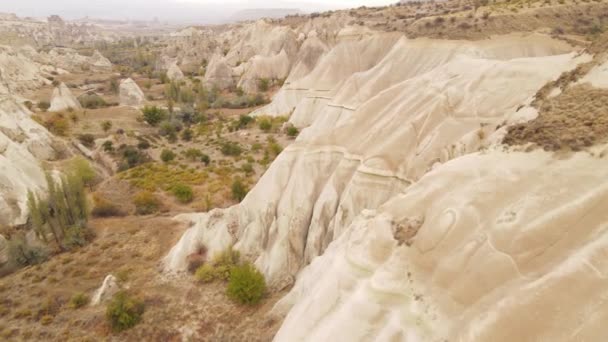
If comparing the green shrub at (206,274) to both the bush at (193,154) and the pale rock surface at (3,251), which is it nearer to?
the pale rock surface at (3,251)

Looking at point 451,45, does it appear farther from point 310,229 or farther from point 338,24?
point 338,24

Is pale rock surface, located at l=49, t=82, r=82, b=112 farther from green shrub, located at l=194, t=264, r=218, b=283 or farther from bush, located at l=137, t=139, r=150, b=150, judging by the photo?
green shrub, located at l=194, t=264, r=218, b=283

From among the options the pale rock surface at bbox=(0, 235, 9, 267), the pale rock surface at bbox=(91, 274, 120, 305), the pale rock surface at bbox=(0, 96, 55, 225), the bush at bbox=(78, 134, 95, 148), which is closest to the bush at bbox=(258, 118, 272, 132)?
the bush at bbox=(78, 134, 95, 148)

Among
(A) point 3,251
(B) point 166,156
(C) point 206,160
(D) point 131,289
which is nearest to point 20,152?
(B) point 166,156

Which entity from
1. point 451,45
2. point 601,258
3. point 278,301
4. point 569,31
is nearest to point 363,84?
point 451,45

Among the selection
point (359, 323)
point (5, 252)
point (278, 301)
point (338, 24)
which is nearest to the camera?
point (359, 323)

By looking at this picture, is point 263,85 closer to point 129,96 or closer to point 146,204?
point 129,96
